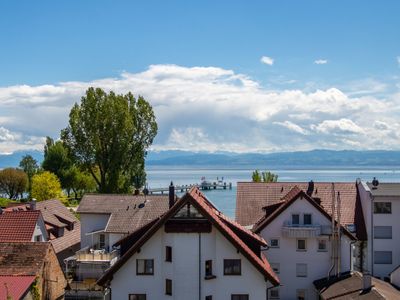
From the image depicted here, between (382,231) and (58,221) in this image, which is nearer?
(382,231)

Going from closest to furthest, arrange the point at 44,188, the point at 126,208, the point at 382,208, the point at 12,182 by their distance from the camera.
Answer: the point at 382,208 < the point at 126,208 < the point at 44,188 < the point at 12,182

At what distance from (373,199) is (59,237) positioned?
3317cm

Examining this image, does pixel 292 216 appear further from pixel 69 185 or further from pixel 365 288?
pixel 69 185

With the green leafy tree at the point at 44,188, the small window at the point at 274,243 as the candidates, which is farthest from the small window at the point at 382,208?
the green leafy tree at the point at 44,188

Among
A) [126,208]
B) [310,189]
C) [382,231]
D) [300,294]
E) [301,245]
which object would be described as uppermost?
[310,189]

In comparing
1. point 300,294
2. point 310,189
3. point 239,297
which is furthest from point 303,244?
point 239,297

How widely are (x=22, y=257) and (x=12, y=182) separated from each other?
327 feet

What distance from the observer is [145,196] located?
59531 millimetres

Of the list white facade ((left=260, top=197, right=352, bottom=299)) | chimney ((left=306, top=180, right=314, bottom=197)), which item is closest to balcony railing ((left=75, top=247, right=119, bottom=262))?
white facade ((left=260, top=197, right=352, bottom=299))

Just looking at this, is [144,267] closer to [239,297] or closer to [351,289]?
[239,297]

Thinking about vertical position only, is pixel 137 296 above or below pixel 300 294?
above

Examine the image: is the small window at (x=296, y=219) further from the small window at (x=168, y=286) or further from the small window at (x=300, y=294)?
the small window at (x=168, y=286)

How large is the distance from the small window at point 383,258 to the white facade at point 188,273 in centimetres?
1673

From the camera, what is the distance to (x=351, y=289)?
38.9 meters
